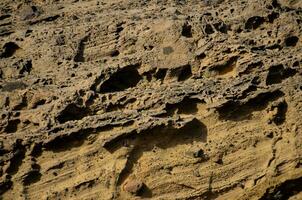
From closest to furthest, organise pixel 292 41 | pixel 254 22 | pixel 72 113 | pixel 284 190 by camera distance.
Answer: pixel 284 190 < pixel 72 113 < pixel 292 41 < pixel 254 22

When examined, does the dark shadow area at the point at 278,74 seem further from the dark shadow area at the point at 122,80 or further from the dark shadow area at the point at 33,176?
the dark shadow area at the point at 33,176

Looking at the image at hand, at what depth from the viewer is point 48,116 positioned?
11.7 meters

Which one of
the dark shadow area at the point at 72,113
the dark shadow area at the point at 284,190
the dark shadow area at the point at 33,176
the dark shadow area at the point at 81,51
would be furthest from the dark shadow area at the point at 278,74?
the dark shadow area at the point at 33,176

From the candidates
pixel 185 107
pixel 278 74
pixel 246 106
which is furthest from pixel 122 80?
pixel 278 74

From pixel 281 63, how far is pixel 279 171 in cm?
306

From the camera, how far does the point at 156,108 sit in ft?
39.3

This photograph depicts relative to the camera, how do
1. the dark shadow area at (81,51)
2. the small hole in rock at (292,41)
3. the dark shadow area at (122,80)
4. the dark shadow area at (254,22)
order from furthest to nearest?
the dark shadow area at (254,22) < the small hole in rock at (292,41) < the dark shadow area at (81,51) < the dark shadow area at (122,80)

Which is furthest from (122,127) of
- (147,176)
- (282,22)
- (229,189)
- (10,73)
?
(282,22)

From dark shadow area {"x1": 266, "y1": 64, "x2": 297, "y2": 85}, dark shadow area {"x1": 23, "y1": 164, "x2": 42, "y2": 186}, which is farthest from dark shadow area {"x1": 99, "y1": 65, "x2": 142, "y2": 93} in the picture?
dark shadow area {"x1": 266, "y1": 64, "x2": 297, "y2": 85}

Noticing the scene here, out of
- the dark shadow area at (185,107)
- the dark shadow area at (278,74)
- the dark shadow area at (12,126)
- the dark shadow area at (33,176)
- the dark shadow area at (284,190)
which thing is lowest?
the dark shadow area at (284,190)

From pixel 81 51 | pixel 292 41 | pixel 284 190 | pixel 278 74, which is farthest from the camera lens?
pixel 292 41

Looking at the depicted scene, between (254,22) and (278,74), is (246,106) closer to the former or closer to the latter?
(278,74)

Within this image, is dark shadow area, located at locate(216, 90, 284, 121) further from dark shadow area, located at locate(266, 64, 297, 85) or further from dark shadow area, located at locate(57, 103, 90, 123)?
dark shadow area, located at locate(57, 103, 90, 123)

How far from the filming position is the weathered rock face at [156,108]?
37.1 feet
